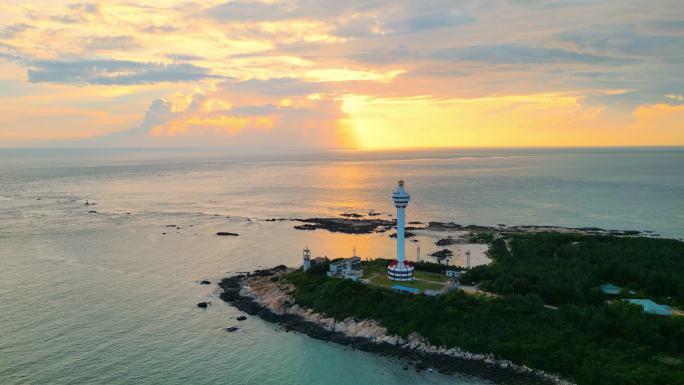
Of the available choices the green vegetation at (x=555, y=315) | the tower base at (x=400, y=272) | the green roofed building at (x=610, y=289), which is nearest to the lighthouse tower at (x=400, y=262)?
the tower base at (x=400, y=272)

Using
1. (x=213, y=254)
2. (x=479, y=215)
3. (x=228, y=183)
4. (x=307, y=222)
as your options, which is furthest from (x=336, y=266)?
(x=228, y=183)

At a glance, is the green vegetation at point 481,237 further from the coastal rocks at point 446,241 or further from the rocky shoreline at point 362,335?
the rocky shoreline at point 362,335

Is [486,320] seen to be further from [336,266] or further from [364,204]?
[364,204]

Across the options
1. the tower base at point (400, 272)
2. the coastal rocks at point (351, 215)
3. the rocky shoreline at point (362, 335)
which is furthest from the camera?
the coastal rocks at point (351, 215)

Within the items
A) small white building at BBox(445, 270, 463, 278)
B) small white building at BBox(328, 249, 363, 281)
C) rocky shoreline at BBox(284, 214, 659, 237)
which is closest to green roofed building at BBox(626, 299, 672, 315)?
small white building at BBox(445, 270, 463, 278)

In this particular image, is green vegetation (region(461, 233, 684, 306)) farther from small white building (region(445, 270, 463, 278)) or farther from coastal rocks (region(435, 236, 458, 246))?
coastal rocks (region(435, 236, 458, 246))

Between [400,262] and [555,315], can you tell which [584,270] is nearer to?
[555,315]
